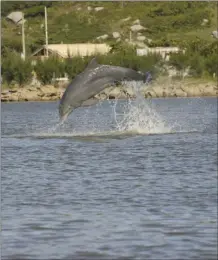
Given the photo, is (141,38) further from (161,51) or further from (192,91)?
(192,91)

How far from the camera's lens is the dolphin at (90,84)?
82.2ft

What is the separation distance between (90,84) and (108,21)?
8894cm

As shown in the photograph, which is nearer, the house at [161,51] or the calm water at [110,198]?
the calm water at [110,198]

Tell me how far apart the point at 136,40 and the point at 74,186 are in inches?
Answer: 3430

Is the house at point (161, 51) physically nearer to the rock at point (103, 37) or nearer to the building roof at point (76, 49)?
the building roof at point (76, 49)

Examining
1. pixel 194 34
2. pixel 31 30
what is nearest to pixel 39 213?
pixel 194 34

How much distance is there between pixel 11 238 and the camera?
470 inches

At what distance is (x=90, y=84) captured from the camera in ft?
83.1

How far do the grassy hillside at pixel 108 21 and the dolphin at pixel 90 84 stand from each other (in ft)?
223

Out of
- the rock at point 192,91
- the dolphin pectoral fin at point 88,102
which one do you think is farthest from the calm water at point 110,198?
the rock at point 192,91

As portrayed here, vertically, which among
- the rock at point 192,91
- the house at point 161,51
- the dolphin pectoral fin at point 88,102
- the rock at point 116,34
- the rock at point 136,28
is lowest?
the rock at point 192,91

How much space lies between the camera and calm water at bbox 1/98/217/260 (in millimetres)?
11359

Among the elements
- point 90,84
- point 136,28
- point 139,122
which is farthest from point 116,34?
point 90,84

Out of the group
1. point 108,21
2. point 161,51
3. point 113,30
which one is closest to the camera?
point 161,51
